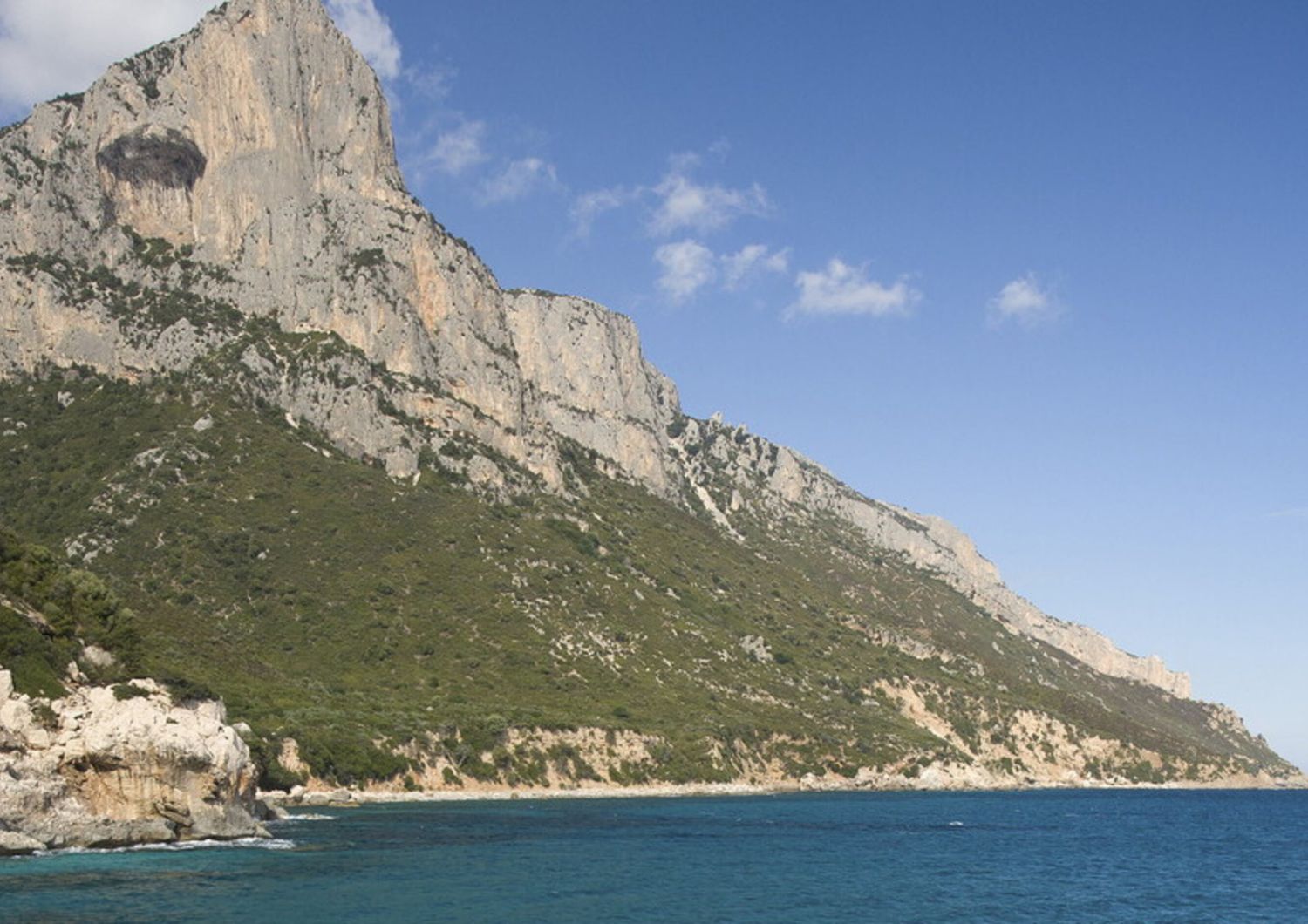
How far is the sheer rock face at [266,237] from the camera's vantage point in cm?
13500

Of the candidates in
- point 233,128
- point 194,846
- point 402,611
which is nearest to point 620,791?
point 402,611

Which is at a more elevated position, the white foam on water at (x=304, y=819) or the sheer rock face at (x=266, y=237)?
the sheer rock face at (x=266, y=237)

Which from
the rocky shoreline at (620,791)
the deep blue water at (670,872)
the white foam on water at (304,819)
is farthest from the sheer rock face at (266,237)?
the deep blue water at (670,872)

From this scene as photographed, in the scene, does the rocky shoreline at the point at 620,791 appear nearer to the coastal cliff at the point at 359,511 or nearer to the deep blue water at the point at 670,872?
the coastal cliff at the point at 359,511

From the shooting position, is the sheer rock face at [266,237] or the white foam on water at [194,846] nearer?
the white foam on water at [194,846]

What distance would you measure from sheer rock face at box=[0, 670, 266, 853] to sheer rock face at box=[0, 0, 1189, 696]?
84784 mm

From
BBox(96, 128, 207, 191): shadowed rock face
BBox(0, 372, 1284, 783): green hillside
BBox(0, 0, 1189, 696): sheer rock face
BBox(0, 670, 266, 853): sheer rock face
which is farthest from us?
BBox(96, 128, 207, 191): shadowed rock face

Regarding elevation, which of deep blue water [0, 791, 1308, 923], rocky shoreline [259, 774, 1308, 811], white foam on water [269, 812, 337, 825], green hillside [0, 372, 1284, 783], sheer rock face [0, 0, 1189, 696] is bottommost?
deep blue water [0, 791, 1308, 923]

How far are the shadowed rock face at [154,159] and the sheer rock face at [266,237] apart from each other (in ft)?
0.73

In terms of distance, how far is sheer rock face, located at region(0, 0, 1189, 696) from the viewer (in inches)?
5315

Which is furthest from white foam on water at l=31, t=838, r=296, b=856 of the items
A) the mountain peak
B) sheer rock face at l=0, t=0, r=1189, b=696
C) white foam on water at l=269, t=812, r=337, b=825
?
the mountain peak

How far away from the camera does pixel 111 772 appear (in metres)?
48.8

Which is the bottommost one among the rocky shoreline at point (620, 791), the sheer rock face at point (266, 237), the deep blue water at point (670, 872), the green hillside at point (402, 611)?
the deep blue water at point (670, 872)

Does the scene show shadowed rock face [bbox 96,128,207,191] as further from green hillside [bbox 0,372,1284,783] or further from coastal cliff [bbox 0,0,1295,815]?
green hillside [bbox 0,372,1284,783]
